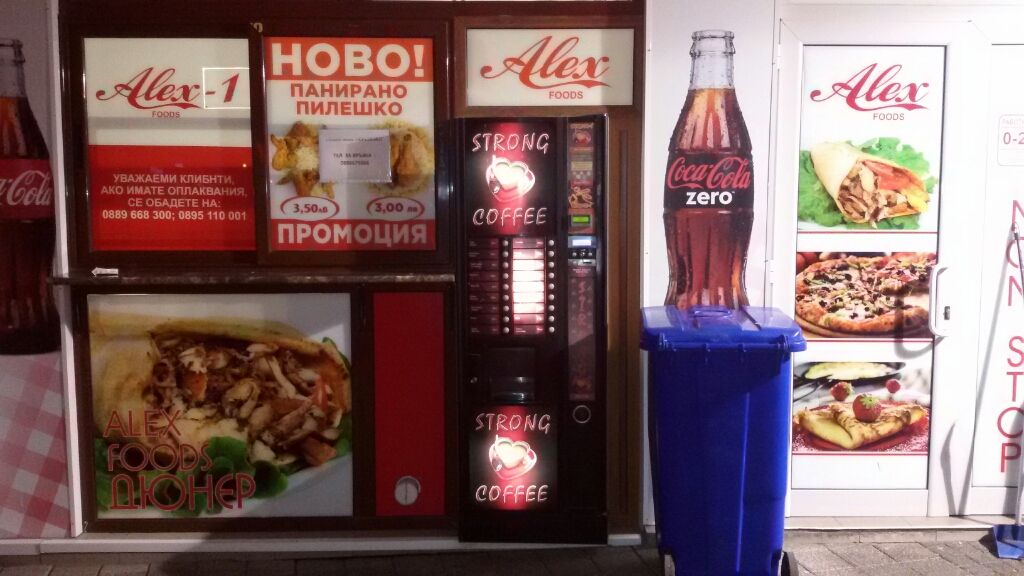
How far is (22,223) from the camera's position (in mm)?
3588

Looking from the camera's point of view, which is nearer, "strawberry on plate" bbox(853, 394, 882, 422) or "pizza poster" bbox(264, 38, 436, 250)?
"pizza poster" bbox(264, 38, 436, 250)

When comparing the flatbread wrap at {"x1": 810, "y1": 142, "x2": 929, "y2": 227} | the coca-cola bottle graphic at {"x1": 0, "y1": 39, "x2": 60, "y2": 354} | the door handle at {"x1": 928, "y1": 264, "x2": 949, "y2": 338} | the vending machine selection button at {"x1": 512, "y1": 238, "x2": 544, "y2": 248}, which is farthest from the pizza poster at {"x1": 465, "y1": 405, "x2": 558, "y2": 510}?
the coca-cola bottle graphic at {"x1": 0, "y1": 39, "x2": 60, "y2": 354}

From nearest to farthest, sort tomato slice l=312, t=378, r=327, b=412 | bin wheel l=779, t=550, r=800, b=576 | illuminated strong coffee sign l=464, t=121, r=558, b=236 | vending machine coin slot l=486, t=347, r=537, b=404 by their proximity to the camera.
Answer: bin wheel l=779, t=550, r=800, b=576
illuminated strong coffee sign l=464, t=121, r=558, b=236
vending machine coin slot l=486, t=347, r=537, b=404
tomato slice l=312, t=378, r=327, b=412

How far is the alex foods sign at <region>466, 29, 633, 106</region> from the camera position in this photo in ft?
11.8

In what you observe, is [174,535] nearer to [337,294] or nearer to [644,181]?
[337,294]

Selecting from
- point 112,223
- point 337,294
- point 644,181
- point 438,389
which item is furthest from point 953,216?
point 112,223

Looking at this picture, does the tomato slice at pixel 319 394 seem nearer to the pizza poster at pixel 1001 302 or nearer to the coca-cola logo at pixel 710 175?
the coca-cola logo at pixel 710 175

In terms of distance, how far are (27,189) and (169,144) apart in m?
0.63

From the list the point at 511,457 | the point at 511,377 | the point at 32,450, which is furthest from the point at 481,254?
the point at 32,450

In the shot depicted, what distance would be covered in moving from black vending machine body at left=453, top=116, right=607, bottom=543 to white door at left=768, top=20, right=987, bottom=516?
928mm

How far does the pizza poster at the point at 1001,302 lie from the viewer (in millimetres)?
3736

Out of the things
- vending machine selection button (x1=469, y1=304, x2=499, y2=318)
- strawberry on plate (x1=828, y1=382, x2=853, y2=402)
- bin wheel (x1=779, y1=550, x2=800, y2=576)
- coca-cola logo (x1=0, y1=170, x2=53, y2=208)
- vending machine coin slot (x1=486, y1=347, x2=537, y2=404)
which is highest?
coca-cola logo (x1=0, y1=170, x2=53, y2=208)

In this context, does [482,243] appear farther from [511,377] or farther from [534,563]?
[534,563]

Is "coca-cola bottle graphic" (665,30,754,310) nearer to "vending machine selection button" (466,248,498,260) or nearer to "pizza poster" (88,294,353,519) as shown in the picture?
"vending machine selection button" (466,248,498,260)
